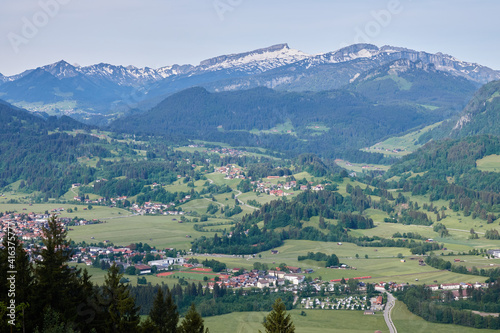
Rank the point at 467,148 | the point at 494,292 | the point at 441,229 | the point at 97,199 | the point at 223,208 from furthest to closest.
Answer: the point at 467,148
the point at 97,199
the point at 223,208
the point at 441,229
the point at 494,292

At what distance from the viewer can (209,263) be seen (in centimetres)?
8888

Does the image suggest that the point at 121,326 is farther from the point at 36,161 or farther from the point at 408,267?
the point at 36,161

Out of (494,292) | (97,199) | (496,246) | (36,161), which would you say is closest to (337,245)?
Answer: (496,246)

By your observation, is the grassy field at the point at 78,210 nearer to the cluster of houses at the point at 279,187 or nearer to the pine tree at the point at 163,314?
the cluster of houses at the point at 279,187

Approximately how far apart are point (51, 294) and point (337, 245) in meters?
75.8

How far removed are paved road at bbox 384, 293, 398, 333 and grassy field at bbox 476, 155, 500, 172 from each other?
97209mm

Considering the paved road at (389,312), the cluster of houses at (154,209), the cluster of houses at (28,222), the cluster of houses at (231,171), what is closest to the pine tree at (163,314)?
the paved road at (389,312)

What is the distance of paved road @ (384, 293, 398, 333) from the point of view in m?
62.5

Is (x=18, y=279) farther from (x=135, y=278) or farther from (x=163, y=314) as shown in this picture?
(x=135, y=278)

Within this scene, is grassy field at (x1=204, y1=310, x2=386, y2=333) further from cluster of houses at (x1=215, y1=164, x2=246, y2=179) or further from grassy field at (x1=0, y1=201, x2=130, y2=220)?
cluster of houses at (x1=215, y1=164, x2=246, y2=179)

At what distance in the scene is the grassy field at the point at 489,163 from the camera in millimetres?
159425

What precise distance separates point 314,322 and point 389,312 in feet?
30.4

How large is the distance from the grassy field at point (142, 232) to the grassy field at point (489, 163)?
274 ft

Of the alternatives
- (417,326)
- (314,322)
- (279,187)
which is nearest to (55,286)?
(314,322)
